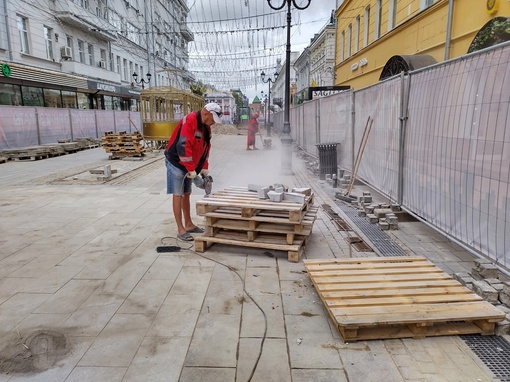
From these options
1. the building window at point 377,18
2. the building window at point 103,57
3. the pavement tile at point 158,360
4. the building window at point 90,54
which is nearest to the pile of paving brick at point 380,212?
the pavement tile at point 158,360

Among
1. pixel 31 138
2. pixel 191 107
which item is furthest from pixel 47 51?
pixel 191 107

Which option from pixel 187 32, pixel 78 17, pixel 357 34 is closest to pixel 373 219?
pixel 357 34

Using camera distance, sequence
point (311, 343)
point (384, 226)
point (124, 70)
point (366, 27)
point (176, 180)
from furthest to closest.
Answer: point (124, 70)
point (366, 27)
point (384, 226)
point (176, 180)
point (311, 343)

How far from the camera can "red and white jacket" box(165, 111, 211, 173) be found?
16.1ft

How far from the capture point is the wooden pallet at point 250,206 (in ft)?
14.5

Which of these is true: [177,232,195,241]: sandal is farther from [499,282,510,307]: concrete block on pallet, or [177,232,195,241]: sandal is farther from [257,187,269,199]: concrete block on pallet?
[499,282,510,307]: concrete block on pallet

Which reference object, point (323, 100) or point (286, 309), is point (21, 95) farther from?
point (286, 309)

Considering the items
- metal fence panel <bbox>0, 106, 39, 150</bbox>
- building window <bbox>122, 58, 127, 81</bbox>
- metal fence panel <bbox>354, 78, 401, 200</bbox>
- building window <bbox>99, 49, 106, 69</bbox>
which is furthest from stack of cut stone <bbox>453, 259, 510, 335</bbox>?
building window <bbox>122, 58, 127, 81</bbox>

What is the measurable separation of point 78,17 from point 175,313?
89.9ft

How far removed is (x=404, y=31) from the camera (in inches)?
555

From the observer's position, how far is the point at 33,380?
97.7 inches

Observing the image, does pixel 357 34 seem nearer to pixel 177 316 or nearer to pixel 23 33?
pixel 23 33

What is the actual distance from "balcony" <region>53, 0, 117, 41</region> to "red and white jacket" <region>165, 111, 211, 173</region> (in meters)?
20.4

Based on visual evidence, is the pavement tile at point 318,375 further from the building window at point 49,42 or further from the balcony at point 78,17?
the building window at point 49,42
